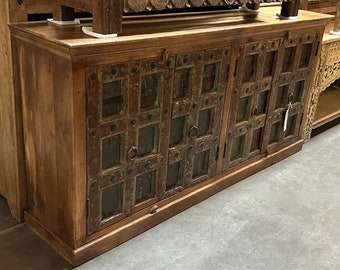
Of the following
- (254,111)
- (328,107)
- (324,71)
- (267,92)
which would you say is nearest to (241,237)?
(254,111)

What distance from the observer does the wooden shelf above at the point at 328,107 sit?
361 cm

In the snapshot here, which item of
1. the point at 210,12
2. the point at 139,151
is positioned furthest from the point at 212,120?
the point at 210,12

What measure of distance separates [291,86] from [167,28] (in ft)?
3.87

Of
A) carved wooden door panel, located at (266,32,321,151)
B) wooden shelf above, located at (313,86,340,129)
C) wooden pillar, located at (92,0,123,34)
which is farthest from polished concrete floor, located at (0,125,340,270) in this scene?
wooden pillar, located at (92,0,123,34)

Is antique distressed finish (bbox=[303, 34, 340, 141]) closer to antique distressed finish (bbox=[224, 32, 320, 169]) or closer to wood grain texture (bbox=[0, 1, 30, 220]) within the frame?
antique distressed finish (bbox=[224, 32, 320, 169])

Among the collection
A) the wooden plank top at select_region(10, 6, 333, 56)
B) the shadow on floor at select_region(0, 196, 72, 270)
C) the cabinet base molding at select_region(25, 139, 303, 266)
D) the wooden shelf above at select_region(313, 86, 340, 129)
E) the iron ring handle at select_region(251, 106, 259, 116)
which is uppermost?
the wooden plank top at select_region(10, 6, 333, 56)

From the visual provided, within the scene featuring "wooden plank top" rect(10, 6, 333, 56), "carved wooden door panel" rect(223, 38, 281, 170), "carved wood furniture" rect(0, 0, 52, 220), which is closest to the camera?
"wooden plank top" rect(10, 6, 333, 56)

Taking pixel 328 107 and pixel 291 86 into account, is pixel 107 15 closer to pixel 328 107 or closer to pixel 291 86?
pixel 291 86

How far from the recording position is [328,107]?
153 inches

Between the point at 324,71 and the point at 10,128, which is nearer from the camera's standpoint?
the point at 10,128

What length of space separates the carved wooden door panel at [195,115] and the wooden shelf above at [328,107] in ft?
4.74

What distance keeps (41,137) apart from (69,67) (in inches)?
17.4

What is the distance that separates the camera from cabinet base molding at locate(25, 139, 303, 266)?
1950 mm

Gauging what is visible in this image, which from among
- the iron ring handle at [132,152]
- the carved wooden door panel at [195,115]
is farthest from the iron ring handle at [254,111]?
the iron ring handle at [132,152]
